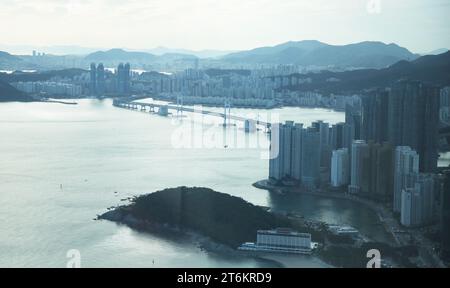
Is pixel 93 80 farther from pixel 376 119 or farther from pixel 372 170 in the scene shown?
pixel 372 170

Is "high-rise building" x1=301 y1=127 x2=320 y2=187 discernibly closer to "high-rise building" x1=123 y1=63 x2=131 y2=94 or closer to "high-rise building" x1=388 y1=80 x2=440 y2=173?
"high-rise building" x1=388 y1=80 x2=440 y2=173

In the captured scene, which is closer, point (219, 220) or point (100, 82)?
point (219, 220)

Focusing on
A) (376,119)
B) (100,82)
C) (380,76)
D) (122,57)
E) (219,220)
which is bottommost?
(219,220)

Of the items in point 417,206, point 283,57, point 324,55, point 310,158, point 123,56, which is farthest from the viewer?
point 123,56

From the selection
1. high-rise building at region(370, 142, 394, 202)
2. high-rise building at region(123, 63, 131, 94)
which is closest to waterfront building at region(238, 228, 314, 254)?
high-rise building at region(370, 142, 394, 202)

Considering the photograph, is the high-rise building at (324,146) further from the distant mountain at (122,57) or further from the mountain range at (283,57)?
the distant mountain at (122,57)

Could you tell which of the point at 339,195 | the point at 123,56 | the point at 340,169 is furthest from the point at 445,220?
the point at 123,56

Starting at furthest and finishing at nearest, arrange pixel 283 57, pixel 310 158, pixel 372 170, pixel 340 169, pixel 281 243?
pixel 283 57, pixel 310 158, pixel 340 169, pixel 372 170, pixel 281 243
